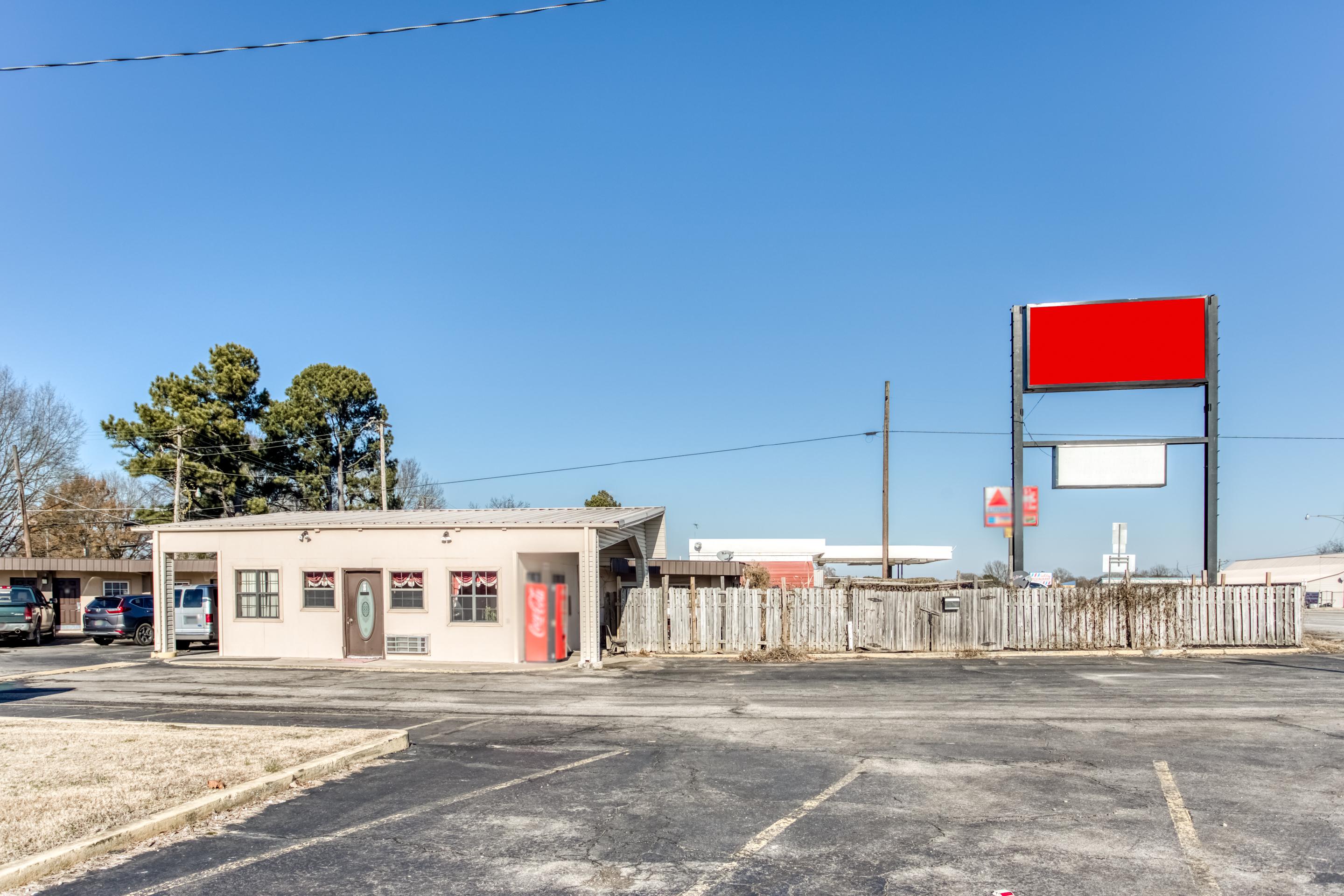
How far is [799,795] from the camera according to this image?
8805mm

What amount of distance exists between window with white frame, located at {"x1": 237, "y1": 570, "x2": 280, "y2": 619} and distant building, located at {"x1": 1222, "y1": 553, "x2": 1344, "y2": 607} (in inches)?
2989

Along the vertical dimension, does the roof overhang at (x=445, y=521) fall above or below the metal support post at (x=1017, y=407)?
below

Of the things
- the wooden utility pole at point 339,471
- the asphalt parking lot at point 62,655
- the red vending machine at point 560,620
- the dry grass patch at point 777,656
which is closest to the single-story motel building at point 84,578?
the asphalt parking lot at point 62,655

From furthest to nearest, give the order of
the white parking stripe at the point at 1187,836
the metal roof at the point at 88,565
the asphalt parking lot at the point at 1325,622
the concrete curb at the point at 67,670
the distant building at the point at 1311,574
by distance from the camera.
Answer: the distant building at the point at 1311,574 → the metal roof at the point at 88,565 → the asphalt parking lot at the point at 1325,622 → the concrete curb at the point at 67,670 → the white parking stripe at the point at 1187,836

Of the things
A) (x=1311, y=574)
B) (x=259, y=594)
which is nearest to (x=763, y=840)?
(x=259, y=594)

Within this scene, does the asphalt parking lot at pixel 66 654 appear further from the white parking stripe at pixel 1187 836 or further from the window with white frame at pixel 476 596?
the white parking stripe at pixel 1187 836

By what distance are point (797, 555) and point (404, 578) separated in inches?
1453

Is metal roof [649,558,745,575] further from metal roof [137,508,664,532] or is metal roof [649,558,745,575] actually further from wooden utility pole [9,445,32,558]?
wooden utility pole [9,445,32,558]

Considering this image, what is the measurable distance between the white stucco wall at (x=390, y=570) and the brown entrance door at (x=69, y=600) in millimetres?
20144

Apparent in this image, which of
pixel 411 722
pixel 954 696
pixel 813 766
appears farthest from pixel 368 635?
pixel 813 766

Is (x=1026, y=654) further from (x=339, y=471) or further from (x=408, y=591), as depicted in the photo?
(x=339, y=471)

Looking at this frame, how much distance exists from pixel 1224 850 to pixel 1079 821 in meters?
1.10

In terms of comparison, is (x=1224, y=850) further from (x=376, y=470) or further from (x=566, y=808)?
(x=376, y=470)

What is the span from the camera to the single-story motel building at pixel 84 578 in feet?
127
